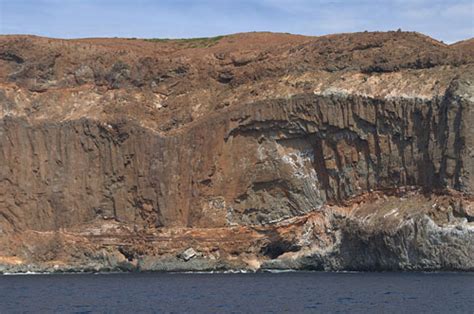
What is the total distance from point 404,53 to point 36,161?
23933 mm

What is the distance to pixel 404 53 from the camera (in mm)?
69312

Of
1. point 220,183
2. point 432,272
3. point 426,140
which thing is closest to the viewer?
point 432,272

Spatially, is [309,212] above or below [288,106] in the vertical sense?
below

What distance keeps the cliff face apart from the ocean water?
7.40 feet

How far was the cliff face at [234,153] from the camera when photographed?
65250 mm

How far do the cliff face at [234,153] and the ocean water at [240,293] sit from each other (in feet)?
7.40

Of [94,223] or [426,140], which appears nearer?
[426,140]

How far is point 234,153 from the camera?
7000 cm

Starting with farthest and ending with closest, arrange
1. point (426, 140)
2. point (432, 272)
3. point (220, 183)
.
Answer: point (220, 183) → point (426, 140) → point (432, 272)

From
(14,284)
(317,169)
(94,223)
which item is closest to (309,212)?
(317,169)

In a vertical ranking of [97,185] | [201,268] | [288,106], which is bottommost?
[201,268]

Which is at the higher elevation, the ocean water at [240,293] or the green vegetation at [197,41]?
the green vegetation at [197,41]

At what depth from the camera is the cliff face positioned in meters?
65.2

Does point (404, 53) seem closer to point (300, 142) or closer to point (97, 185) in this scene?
point (300, 142)
